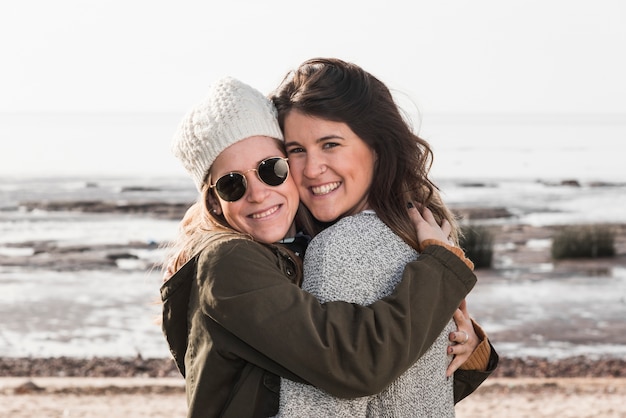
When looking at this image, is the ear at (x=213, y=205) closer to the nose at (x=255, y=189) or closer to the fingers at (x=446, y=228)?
the nose at (x=255, y=189)

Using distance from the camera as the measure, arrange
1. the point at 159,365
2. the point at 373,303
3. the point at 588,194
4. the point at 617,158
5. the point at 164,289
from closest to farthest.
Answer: the point at 373,303 → the point at 164,289 → the point at 159,365 → the point at 588,194 → the point at 617,158

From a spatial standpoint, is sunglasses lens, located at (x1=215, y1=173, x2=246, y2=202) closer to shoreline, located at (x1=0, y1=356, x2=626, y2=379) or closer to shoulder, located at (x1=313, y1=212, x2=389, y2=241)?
shoulder, located at (x1=313, y1=212, x2=389, y2=241)

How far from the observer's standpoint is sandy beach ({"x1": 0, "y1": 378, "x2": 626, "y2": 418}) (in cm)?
865

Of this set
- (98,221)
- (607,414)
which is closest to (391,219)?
(607,414)

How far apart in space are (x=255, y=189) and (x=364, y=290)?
0.53m

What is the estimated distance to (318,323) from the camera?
2359 millimetres

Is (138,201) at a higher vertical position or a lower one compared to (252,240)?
lower

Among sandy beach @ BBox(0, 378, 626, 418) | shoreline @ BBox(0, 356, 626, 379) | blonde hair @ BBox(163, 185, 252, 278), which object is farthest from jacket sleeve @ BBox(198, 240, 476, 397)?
shoreline @ BBox(0, 356, 626, 379)

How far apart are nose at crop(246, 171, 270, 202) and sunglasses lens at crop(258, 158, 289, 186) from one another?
0.02 meters

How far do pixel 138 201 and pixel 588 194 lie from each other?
66.5ft

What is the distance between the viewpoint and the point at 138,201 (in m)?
35.9

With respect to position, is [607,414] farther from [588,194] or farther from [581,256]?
[588,194]

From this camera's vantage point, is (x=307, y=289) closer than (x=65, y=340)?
Yes

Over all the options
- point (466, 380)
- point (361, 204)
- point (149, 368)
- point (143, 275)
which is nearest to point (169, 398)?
point (149, 368)
